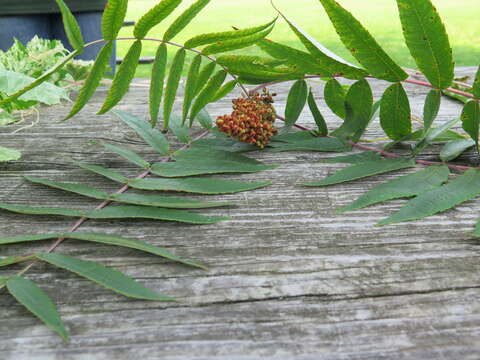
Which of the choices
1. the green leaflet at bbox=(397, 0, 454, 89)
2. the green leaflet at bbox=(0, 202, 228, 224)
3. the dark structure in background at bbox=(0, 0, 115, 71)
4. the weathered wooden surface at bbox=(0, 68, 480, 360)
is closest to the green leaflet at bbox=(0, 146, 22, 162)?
the weathered wooden surface at bbox=(0, 68, 480, 360)

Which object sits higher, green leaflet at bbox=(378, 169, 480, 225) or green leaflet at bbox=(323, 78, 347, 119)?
green leaflet at bbox=(323, 78, 347, 119)

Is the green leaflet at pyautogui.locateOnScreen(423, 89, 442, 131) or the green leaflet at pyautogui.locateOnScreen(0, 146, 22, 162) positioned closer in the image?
the green leaflet at pyautogui.locateOnScreen(423, 89, 442, 131)

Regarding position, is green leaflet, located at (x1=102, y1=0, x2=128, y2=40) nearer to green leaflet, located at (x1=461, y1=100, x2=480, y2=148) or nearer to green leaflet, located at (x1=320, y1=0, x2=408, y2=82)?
green leaflet, located at (x1=320, y1=0, x2=408, y2=82)

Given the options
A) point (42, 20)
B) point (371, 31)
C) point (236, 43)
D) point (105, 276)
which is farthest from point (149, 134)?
point (371, 31)

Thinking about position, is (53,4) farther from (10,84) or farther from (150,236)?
(150,236)

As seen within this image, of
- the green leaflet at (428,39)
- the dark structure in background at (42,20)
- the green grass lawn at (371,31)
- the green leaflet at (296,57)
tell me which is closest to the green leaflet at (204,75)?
the green leaflet at (296,57)

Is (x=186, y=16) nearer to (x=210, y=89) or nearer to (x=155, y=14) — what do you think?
(x=155, y=14)

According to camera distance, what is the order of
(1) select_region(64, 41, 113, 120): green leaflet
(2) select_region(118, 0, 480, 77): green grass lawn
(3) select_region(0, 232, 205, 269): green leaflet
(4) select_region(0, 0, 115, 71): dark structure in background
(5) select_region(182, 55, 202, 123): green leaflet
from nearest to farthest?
(3) select_region(0, 232, 205, 269): green leaflet, (1) select_region(64, 41, 113, 120): green leaflet, (5) select_region(182, 55, 202, 123): green leaflet, (4) select_region(0, 0, 115, 71): dark structure in background, (2) select_region(118, 0, 480, 77): green grass lawn
